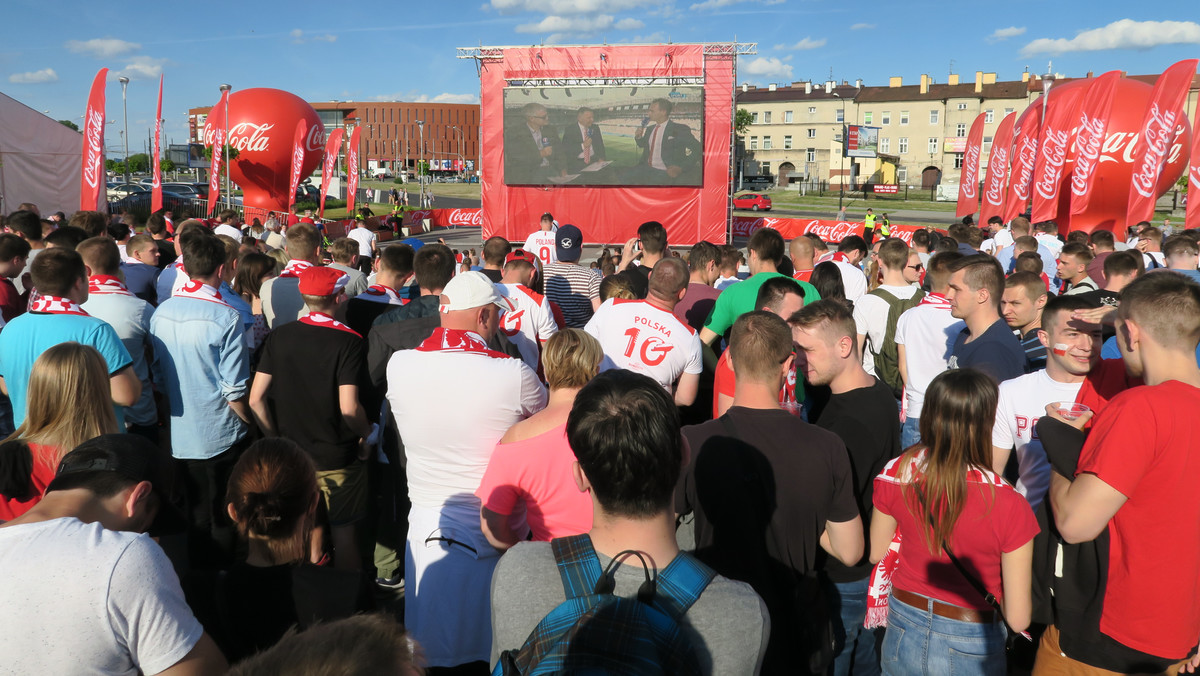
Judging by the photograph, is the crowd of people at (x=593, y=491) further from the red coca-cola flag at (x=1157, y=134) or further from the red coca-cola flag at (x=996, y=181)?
the red coca-cola flag at (x=996, y=181)

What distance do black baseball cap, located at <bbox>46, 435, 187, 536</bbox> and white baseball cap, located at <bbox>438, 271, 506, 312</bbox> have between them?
1.28 metres

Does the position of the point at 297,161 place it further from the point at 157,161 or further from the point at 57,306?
the point at 57,306

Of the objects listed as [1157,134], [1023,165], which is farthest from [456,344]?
[1023,165]

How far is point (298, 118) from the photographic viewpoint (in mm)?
25422

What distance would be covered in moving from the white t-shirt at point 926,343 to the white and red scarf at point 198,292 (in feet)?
13.8

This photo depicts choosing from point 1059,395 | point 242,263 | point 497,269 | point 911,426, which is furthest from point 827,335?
point 242,263

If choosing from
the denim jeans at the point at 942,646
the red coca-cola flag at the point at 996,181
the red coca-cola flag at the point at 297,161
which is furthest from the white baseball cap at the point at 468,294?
the red coca-cola flag at the point at 297,161

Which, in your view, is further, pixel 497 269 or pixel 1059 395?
pixel 497 269

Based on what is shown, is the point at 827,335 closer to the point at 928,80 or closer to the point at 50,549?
the point at 50,549

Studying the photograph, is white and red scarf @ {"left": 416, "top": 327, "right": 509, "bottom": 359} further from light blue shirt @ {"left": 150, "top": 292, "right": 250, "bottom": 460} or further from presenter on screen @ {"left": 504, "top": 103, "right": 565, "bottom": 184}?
presenter on screen @ {"left": 504, "top": 103, "right": 565, "bottom": 184}

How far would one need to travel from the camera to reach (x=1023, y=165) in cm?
1628

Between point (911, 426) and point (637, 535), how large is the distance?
3.88 m

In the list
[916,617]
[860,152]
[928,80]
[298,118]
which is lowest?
[916,617]

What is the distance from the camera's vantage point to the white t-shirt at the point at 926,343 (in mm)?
4895
